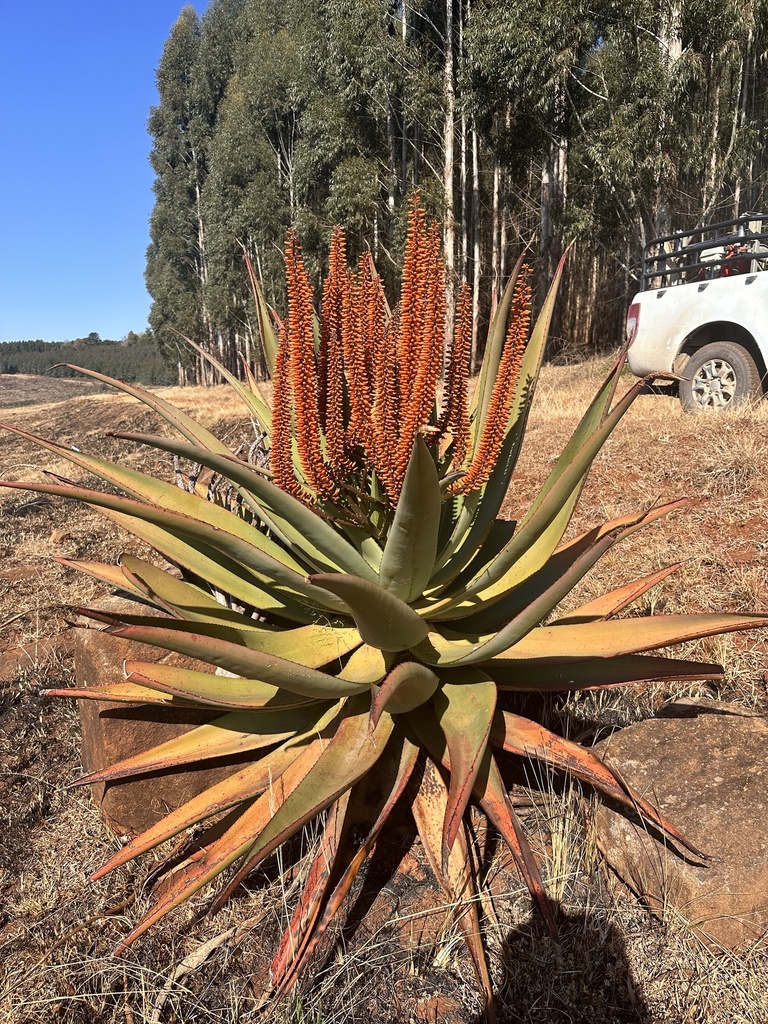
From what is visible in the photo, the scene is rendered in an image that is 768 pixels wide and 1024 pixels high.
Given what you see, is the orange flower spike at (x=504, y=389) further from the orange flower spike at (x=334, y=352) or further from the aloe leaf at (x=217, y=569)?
the aloe leaf at (x=217, y=569)

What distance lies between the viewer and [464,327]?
1827 mm

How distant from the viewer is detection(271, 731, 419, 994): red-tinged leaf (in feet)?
5.00

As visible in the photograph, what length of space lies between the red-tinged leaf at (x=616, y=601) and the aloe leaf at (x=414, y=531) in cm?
63

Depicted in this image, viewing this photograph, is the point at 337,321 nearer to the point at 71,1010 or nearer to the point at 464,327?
the point at 464,327

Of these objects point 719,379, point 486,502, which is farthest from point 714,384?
point 486,502

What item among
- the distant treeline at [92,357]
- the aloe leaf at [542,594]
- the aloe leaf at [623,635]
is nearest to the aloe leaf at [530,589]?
the aloe leaf at [542,594]

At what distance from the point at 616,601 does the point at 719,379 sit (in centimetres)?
490

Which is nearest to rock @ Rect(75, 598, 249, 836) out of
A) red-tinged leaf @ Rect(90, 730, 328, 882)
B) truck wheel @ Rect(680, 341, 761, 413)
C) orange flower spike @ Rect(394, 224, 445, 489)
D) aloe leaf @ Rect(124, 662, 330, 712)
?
red-tinged leaf @ Rect(90, 730, 328, 882)

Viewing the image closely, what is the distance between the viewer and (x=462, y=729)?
1.63m

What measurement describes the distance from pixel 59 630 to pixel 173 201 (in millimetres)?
40458

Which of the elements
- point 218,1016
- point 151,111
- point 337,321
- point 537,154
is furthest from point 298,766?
point 151,111

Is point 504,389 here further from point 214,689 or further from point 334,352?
point 214,689

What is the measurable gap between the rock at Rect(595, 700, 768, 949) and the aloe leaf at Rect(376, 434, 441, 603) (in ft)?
2.74

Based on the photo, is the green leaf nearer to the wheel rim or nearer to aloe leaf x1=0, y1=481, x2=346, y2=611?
aloe leaf x1=0, y1=481, x2=346, y2=611
